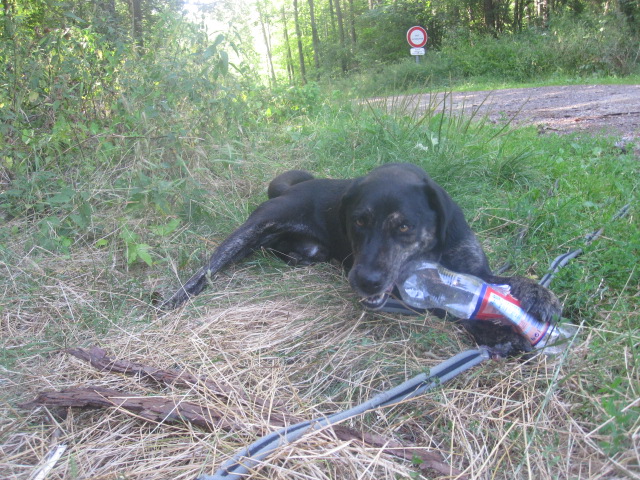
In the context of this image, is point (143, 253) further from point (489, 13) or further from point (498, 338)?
point (489, 13)

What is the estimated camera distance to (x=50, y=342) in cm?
269

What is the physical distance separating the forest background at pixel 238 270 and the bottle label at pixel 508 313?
163 millimetres

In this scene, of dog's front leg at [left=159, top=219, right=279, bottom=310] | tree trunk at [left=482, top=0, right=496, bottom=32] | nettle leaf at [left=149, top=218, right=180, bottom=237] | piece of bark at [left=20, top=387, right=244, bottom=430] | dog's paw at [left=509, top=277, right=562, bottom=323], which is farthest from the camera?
tree trunk at [left=482, top=0, right=496, bottom=32]

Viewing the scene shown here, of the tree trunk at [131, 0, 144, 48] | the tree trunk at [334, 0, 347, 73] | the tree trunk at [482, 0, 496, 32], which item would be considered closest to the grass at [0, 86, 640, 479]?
the tree trunk at [131, 0, 144, 48]

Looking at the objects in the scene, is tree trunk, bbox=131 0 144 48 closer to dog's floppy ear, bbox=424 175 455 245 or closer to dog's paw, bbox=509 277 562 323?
dog's floppy ear, bbox=424 175 455 245

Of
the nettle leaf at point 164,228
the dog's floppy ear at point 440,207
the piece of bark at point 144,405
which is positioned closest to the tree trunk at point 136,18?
the nettle leaf at point 164,228

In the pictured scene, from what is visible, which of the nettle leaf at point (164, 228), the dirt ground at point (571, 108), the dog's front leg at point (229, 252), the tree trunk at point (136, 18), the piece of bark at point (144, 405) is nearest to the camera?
the piece of bark at point (144, 405)

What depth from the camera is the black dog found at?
2.77 metres

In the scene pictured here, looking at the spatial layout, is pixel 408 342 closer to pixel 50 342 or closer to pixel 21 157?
pixel 50 342

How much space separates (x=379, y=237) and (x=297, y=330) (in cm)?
73

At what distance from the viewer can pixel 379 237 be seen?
294 cm

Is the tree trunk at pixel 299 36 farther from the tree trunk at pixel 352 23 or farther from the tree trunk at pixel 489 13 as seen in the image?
the tree trunk at pixel 489 13

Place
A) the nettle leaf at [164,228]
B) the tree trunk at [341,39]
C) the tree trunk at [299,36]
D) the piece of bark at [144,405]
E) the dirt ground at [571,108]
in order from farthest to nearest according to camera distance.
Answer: the tree trunk at [299,36] → the tree trunk at [341,39] → the dirt ground at [571,108] → the nettle leaf at [164,228] → the piece of bark at [144,405]

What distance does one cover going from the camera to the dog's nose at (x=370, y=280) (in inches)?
108
